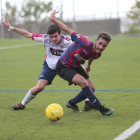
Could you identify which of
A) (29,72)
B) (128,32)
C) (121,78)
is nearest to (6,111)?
(121,78)

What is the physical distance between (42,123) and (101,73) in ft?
19.7

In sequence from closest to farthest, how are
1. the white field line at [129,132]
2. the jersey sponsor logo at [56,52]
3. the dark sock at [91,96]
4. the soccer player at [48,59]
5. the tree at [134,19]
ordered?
the white field line at [129,132] → the dark sock at [91,96] → the soccer player at [48,59] → the jersey sponsor logo at [56,52] → the tree at [134,19]

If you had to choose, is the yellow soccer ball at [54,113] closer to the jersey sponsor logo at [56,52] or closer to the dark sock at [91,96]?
the dark sock at [91,96]

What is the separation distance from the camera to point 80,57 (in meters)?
4.95

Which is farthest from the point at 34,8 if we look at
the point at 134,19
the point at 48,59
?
the point at 48,59

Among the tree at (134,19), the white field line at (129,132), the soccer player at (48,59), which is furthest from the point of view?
the tree at (134,19)

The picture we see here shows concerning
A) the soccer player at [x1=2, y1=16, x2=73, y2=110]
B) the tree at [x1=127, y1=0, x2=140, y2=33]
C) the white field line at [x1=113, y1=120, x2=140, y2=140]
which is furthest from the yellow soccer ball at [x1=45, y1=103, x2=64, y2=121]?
the tree at [x1=127, y1=0, x2=140, y2=33]

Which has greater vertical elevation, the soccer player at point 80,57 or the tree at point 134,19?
the soccer player at point 80,57

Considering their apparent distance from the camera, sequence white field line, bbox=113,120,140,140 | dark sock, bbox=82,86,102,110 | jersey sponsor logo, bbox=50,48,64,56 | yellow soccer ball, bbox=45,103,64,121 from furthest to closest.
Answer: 1. jersey sponsor logo, bbox=50,48,64,56
2. dark sock, bbox=82,86,102,110
3. yellow soccer ball, bbox=45,103,64,121
4. white field line, bbox=113,120,140,140

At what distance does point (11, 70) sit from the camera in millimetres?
11289

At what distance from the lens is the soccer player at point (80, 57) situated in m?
4.76

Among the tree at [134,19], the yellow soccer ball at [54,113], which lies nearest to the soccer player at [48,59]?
the yellow soccer ball at [54,113]

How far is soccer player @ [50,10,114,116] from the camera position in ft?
15.6

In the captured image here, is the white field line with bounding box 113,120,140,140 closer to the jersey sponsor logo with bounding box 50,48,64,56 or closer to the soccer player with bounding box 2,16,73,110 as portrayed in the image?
the soccer player with bounding box 2,16,73,110
